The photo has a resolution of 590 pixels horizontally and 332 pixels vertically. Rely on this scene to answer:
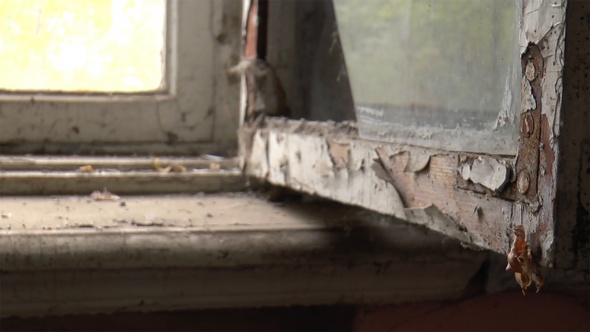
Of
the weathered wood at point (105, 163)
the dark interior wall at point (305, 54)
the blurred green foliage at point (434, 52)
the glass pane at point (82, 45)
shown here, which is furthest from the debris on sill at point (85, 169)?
the blurred green foliage at point (434, 52)

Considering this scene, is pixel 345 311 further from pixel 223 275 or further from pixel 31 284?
pixel 31 284

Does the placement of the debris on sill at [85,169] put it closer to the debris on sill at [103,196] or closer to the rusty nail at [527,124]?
the debris on sill at [103,196]

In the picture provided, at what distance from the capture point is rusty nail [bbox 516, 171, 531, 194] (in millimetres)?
537

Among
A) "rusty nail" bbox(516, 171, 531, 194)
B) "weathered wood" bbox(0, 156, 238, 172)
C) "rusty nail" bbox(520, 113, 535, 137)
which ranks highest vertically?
"rusty nail" bbox(520, 113, 535, 137)

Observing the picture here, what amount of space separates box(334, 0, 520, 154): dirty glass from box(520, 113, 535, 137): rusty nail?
3 centimetres

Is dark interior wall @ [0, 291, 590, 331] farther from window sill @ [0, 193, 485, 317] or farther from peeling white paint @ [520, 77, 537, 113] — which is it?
peeling white paint @ [520, 77, 537, 113]

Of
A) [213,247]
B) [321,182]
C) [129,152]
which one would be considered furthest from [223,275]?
[129,152]

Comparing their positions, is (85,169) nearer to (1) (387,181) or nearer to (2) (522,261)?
(1) (387,181)

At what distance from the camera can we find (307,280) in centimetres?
102

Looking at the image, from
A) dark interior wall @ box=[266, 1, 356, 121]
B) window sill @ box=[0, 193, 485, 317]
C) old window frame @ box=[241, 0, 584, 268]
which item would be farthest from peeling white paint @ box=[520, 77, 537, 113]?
dark interior wall @ box=[266, 1, 356, 121]

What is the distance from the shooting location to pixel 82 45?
4.13 feet

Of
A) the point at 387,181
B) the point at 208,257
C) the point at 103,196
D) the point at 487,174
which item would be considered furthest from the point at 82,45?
the point at 487,174

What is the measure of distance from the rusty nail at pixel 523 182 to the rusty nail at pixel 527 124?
3 centimetres

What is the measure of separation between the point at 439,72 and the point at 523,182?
0.62 ft
